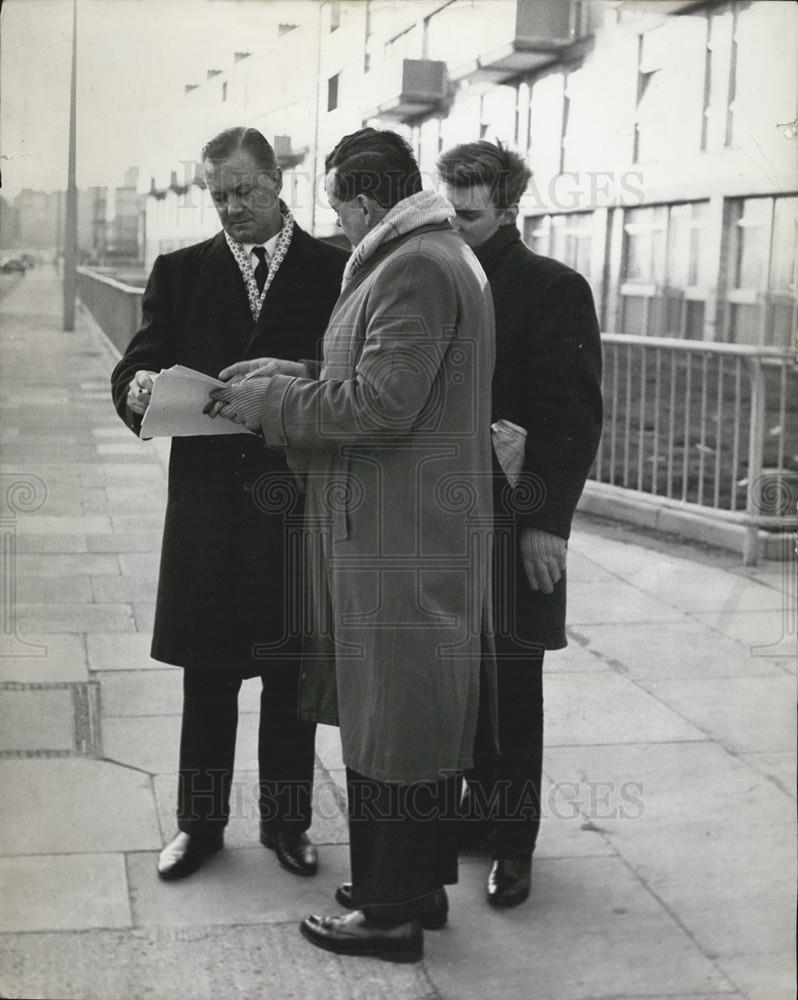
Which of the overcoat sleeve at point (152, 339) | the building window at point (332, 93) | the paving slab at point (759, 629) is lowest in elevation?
the paving slab at point (759, 629)

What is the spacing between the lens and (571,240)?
8.14 m

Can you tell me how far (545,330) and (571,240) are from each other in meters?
4.73

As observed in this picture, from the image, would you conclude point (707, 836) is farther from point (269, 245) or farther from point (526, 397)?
point (269, 245)

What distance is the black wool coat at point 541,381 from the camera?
3.57m

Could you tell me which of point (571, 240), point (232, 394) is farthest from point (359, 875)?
point (571, 240)

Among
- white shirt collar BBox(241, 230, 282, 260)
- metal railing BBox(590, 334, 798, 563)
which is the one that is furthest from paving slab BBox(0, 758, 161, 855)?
metal railing BBox(590, 334, 798, 563)

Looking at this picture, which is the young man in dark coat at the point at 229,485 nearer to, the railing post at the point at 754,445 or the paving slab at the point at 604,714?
the paving slab at the point at 604,714

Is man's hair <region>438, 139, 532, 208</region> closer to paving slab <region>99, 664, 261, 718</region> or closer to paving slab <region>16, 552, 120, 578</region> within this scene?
paving slab <region>99, 664, 261, 718</region>

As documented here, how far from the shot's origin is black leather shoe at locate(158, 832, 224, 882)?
377 cm

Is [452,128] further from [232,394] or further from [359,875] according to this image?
[359,875]

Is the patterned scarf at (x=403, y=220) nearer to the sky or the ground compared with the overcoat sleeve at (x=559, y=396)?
nearer to the sky

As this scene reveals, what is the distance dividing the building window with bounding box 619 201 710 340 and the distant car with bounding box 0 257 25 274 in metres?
3.66

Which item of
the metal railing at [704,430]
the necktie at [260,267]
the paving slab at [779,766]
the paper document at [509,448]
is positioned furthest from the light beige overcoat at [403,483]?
the metal railing at [704,430]

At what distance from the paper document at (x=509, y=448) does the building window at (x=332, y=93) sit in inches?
36.3
